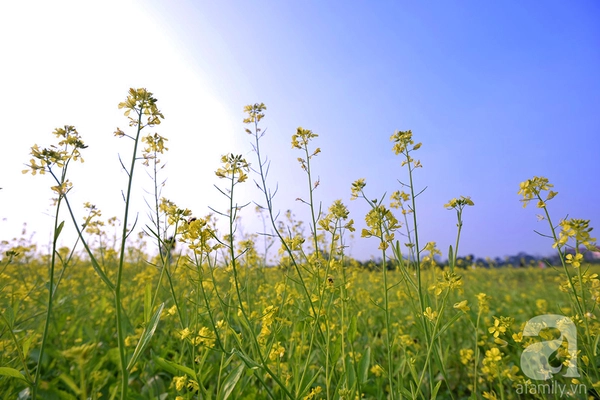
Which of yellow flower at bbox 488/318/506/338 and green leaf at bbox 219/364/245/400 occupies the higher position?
yellow flower at bbox 488/318/506/338

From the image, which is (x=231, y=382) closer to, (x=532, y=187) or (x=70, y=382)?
(x=70, y=382)

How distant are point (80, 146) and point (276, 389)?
1671 millimetres

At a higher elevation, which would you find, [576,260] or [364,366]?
[576,260]

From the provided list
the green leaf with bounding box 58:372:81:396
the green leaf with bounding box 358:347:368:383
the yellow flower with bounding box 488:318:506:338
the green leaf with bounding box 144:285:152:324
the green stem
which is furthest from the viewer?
the green leaf with bounding box 358:347:368:383

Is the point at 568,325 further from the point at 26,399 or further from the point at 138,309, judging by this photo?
the point at 138,309

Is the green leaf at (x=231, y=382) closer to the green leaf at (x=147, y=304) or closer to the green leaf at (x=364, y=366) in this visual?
the green leaf at (x=147, y=304)

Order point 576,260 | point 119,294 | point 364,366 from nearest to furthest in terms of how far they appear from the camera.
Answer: point 119,294
point 576,260
point 364,366

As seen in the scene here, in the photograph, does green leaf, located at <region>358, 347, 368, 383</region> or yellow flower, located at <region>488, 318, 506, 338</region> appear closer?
yellow flower, located at <region>488, 318, 506, 338</region>

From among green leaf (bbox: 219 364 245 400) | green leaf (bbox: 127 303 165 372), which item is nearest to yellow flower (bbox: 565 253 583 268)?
green leaf (bbox: 219 364 245 400)

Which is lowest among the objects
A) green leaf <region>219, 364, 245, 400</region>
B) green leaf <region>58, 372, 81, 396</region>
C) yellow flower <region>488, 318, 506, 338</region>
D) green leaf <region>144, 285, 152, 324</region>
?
green leaf <region>219, 364, 245, 400</region>

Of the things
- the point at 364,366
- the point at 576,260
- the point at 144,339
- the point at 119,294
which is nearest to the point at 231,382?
the point at 144,339

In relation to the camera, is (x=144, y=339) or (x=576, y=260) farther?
(x=576, y=260)

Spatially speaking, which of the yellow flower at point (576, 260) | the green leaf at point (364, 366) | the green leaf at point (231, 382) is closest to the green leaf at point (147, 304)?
the green leaf at point (231, 382)

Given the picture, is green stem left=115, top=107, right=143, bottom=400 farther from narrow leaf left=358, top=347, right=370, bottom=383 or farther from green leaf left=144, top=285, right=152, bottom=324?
narrow leaf left=358, top=347, right=370, bottom=383
